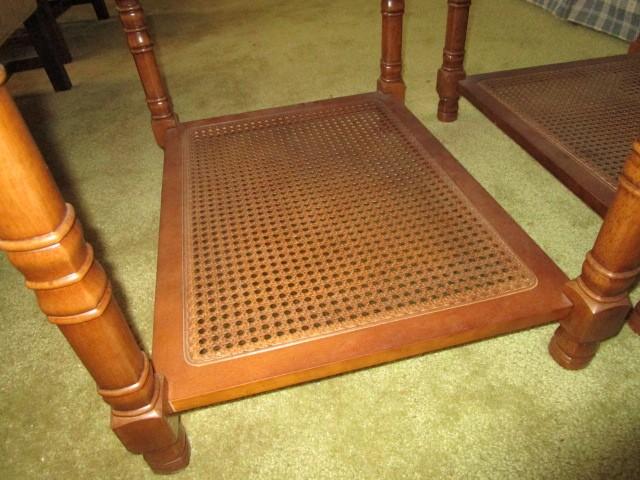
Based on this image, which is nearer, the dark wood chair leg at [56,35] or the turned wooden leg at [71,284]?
the turned wooden leg at [71,284]

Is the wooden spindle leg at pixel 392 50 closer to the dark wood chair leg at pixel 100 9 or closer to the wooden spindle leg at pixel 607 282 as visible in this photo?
the wooden spindle leg at pixel 607 282

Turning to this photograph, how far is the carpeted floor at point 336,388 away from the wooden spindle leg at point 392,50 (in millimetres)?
267

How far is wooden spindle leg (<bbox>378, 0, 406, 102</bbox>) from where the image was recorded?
1186mm

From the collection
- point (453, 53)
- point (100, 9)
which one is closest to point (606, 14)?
point (453, 53)

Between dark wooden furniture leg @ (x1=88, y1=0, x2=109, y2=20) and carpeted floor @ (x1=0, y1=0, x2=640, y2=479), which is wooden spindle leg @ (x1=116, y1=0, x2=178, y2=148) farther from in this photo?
dark wooden furniture leg @ (x1=88, y1=0, x2=109, y2=20)

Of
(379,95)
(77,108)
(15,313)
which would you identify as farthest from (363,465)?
(77,108)

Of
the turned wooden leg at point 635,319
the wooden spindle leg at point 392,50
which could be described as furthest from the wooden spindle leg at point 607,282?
the wooden spindle leg at point 392,50

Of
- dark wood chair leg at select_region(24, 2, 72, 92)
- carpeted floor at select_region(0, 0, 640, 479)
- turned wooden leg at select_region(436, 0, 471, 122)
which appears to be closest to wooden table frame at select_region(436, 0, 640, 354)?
turned wooden leg at select_region(436, 0, 471, 122)

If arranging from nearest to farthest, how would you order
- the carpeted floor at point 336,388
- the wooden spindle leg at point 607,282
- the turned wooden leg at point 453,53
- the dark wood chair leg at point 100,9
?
the wooden spindle leg at point 607,282
the carpeted floor at point 336,388
the turned wooden leg at point 453,53
the dark wood chair leg at point 100,9

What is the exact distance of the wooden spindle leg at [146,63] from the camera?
109 cm

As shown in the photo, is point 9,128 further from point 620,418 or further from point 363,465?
point 620,418

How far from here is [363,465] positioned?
698mm

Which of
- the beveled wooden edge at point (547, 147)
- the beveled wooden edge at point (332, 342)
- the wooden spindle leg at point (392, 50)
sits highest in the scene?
the wooden spindle leg at point (392, 50)

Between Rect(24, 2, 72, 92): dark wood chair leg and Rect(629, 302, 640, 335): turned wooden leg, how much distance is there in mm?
2120
